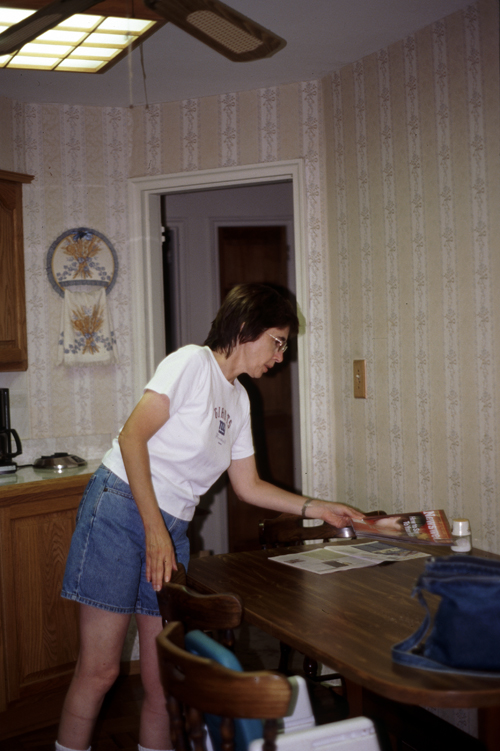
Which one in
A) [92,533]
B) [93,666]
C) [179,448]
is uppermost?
[179,448]

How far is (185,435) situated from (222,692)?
2.76ft

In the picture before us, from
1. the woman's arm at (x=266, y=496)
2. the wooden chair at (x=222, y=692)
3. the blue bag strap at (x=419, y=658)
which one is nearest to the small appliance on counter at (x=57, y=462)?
the woman's arm at (x=266, y=496)

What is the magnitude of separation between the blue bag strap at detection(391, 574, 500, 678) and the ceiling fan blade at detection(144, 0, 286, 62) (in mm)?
1418

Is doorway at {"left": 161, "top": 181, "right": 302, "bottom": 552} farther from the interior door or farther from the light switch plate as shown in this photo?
the light switch plate

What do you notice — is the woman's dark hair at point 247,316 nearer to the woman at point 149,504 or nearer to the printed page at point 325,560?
the woman at point 149,504

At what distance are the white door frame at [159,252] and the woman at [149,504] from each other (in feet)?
3.73

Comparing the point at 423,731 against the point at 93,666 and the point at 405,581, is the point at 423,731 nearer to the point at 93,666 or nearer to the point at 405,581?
the point at 405,581

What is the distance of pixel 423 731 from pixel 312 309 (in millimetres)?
1673

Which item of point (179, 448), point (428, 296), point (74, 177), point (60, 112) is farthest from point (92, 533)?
point (60, 112)

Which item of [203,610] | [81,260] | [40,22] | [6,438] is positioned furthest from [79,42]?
[203,610]

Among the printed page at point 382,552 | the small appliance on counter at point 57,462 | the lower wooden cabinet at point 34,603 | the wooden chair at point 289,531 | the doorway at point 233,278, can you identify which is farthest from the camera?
the doorway at point 233,278

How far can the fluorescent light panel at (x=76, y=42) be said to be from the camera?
2.17 m

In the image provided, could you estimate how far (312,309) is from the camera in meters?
3.04

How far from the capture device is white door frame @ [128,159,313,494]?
10.0 feet
